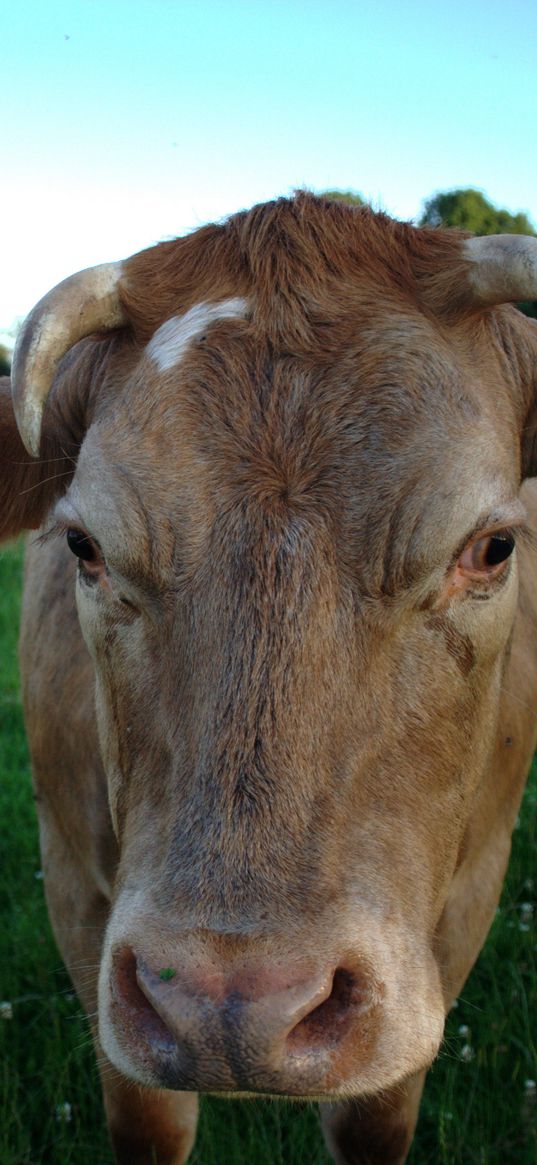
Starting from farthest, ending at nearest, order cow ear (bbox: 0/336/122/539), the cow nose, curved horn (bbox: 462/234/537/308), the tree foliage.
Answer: the tree foliage → cow ear (bbox: 0/336/122/539) → curved horn (bbox: 462/234/537/308) → the cow nose

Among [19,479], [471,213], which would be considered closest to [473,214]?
[471,213]

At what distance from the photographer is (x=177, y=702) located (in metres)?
2.12

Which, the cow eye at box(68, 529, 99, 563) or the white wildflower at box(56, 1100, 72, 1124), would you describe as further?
the white wildflower at box(56, 1100, 72, 1124)

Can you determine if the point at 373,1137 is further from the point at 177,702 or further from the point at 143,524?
the point at 143,524

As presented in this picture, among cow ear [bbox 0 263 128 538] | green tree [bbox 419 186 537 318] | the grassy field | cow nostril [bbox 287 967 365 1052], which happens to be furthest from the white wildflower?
green tree [bbox 419 186 537 318]

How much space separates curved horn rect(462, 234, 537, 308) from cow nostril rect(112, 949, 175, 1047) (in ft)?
5.00

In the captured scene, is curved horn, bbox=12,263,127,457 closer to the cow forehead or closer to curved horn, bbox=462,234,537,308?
the cow forehead

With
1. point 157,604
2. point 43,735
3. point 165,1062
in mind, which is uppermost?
point 157,604

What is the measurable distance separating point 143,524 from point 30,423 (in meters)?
0.51

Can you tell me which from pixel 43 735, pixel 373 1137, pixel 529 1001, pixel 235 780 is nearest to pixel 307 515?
pixel 235 780

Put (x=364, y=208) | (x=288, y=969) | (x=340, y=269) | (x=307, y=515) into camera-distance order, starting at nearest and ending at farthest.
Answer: (x=288, y=969) → (x=307, y=515) → (x=340, y=269) → (x=364, y=208)

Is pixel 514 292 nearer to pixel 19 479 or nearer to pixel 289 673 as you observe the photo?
pixel 289 673

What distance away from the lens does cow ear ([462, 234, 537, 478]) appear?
2.39 m

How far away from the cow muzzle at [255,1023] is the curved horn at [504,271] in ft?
4.64
